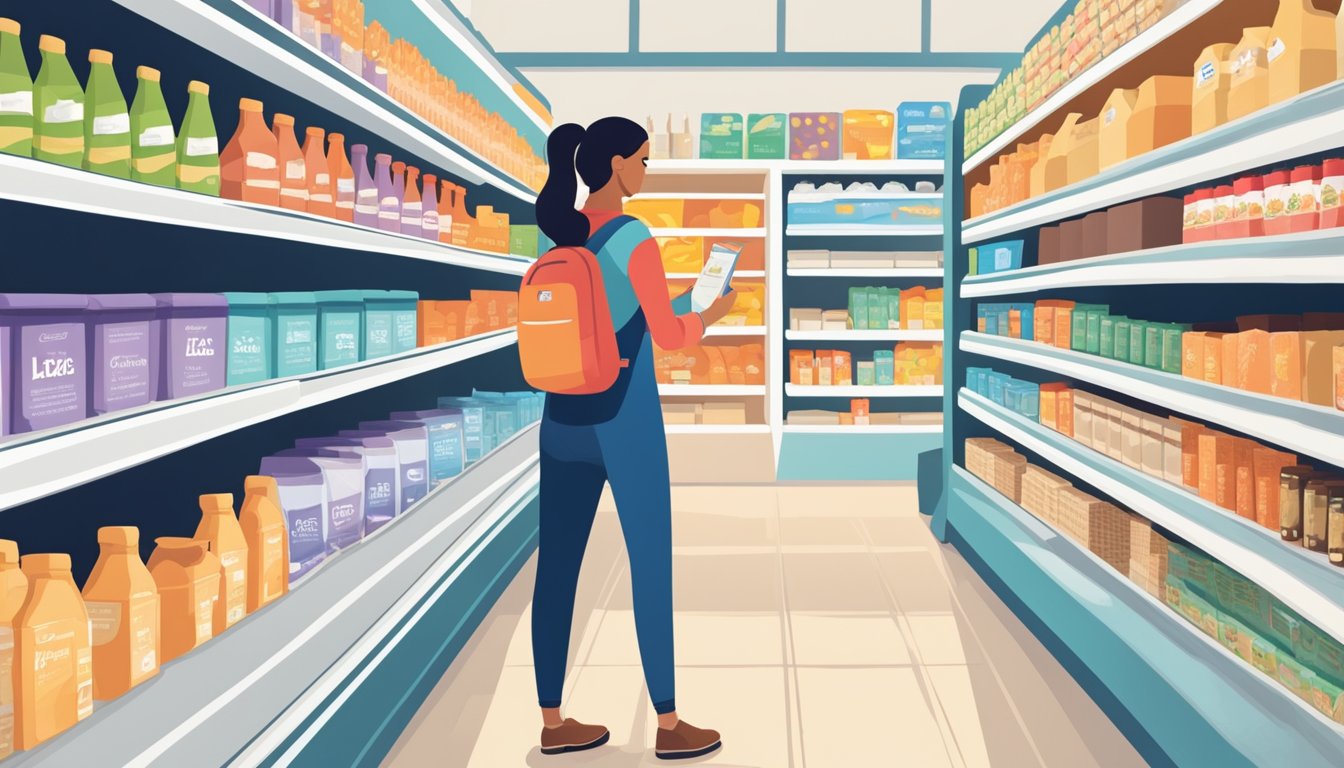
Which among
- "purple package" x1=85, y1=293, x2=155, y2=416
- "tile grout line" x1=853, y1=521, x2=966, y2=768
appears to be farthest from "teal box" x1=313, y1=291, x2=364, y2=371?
"tile grout line" x1=853, y1=521, x2=966, y2=768

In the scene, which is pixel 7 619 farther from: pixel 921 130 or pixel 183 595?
pixel 921 130

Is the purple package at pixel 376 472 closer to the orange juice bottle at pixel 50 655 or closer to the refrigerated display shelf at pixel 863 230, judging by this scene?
the orange juice bottle at pixel 50 655

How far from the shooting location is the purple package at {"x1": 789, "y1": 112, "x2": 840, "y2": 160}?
7559mm

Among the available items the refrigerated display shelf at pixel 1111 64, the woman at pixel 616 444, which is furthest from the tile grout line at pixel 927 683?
the refrigerated display shelf at pixel 1111 64

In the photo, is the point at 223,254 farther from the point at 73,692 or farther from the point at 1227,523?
the point at 1227,523

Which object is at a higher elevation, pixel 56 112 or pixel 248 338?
pixel 56 112

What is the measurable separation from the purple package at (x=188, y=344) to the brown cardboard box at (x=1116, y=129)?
2611mm

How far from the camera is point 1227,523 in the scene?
257cm

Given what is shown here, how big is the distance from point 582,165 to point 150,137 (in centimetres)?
109

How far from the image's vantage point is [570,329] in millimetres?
2707

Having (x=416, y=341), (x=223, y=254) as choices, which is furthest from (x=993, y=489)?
(x=223, y=254)

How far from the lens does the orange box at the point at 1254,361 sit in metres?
2.46

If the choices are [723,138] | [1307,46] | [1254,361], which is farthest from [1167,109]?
[723,138]

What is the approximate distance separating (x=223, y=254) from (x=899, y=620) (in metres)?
2.80
